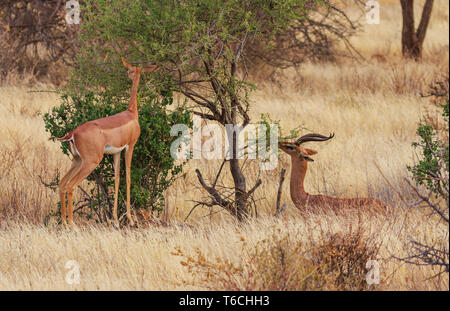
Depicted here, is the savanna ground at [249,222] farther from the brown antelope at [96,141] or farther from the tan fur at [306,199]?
the brown antelope at [96,141]

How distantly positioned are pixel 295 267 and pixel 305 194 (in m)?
2.02

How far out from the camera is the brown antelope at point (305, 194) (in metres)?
6.57

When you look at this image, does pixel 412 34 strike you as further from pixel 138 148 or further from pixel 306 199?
pixel 138 148

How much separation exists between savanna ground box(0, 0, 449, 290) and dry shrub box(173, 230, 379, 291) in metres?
0.02

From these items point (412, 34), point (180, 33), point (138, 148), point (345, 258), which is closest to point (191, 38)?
point (180, 33)

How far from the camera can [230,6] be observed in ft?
22.6

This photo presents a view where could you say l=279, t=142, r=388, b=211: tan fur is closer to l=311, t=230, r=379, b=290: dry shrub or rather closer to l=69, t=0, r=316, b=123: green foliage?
l=69, t=0, r=316, b=123: green foliage

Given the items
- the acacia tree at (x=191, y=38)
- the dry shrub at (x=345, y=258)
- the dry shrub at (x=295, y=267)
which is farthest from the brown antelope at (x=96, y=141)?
the dry shrub at (x=345, y=258)

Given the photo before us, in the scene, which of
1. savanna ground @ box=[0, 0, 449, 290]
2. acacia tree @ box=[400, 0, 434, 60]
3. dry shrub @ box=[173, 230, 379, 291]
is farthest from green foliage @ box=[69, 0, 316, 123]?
acacia tree @ box=[400, 0, 434, 60]

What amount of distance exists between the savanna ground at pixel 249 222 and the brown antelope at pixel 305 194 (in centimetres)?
19

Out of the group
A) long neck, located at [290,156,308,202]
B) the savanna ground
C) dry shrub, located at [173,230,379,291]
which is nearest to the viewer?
dry shrub, located at [173,230,379,291]

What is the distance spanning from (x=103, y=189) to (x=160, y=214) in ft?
2.59

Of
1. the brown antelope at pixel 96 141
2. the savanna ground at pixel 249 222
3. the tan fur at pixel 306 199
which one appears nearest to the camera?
the savanna ground at pixel 249 222

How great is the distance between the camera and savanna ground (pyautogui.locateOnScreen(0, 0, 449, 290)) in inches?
200
